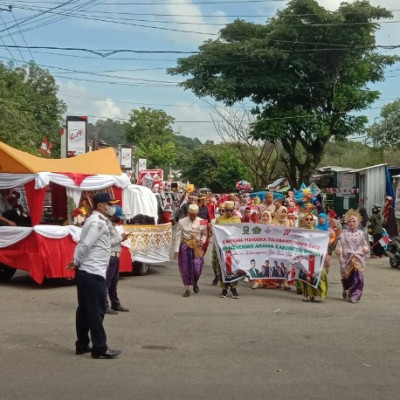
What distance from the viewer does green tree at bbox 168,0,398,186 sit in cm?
3559

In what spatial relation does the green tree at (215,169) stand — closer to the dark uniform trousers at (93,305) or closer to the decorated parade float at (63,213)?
the decorated parade float at (63,213)

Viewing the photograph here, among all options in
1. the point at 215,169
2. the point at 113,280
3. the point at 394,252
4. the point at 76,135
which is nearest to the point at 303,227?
the point at 113,280

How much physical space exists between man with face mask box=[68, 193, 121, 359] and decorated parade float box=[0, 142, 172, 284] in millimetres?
5513

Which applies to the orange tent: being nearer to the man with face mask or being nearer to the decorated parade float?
the decorated parade float

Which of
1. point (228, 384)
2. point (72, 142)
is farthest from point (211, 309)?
point (72, 142)

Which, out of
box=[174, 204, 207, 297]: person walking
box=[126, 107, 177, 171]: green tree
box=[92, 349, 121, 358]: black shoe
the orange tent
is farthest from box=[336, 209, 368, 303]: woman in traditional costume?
box=[126, 107, 177, 171]: green tree

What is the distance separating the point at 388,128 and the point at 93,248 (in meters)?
45.7

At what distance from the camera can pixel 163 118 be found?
3339 inches

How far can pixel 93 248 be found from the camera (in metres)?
7.27

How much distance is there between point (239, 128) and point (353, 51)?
35.5ft

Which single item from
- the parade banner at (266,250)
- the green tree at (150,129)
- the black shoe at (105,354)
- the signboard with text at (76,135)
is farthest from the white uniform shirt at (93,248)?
the green tree at (150,129)

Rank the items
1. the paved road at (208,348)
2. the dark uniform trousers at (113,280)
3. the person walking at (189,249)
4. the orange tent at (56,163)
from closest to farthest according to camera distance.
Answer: the paved road at (208,348)
the dark uniform trousers at (113,280)
the person walking at (189,249)
the orange tent at (56,163)

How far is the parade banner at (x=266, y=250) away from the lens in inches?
481

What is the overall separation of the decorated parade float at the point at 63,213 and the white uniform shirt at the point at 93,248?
554 cm
